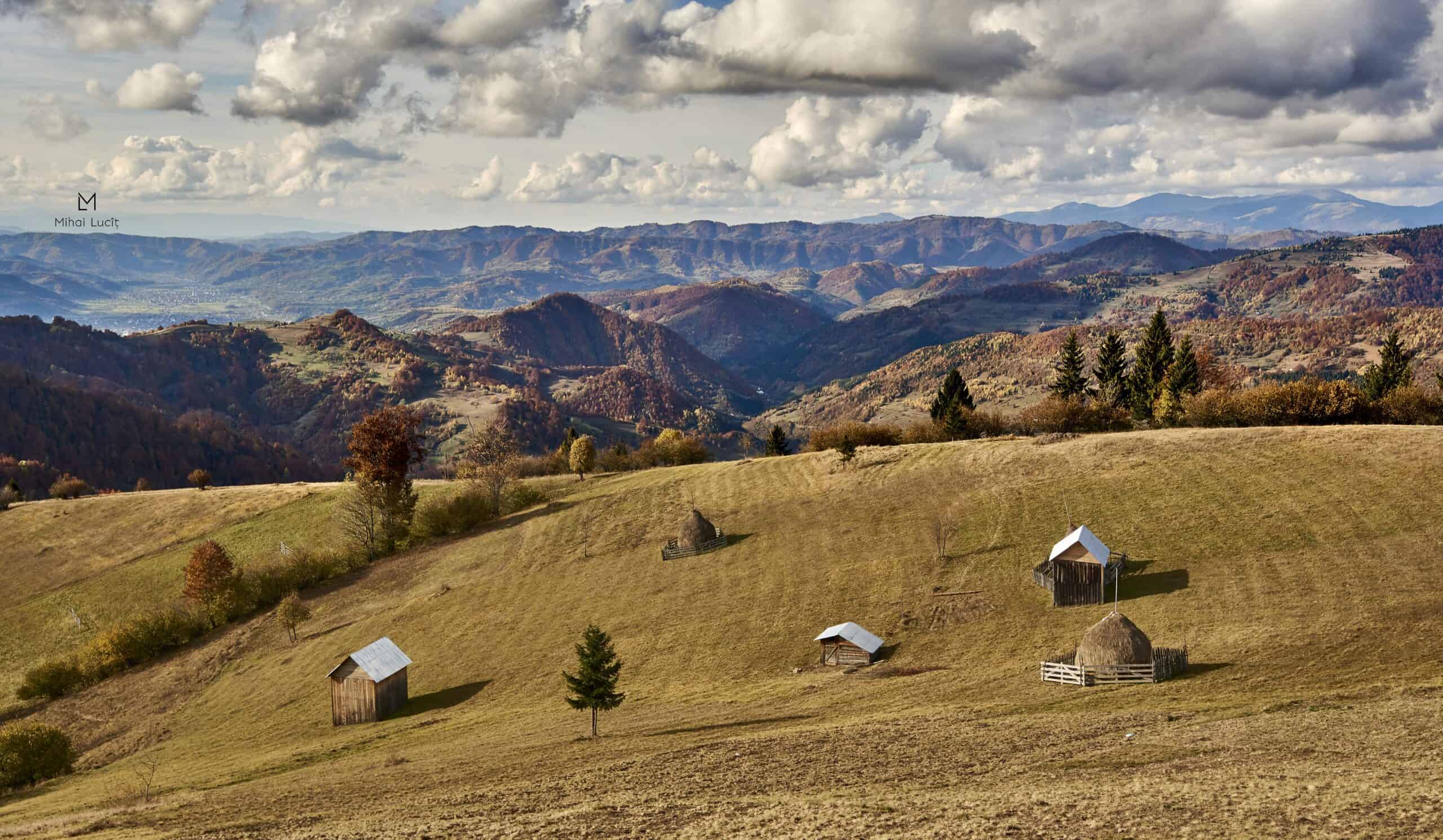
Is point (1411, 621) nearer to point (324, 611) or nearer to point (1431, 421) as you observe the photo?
point (1431, 421)

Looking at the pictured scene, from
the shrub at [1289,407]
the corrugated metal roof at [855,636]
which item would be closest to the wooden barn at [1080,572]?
the corrugated metal roof at [855,636]

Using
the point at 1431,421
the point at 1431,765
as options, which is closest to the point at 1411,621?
the point at 1431,765

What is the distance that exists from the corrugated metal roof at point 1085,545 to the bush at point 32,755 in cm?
7064

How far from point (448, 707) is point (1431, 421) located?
118 metres

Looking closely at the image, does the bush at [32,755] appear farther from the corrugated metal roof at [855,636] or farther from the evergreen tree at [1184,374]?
the evergreen tree at [1184,374]

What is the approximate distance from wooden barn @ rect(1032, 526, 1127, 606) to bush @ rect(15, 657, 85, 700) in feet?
294

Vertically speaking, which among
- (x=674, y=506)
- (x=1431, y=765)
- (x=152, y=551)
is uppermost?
(x=1431, y=765)

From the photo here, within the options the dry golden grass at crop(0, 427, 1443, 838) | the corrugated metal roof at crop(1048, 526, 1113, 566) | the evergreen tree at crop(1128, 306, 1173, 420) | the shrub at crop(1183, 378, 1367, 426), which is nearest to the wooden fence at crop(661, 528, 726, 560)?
the dry golden grass at crop(0, 427, 1443, 838)

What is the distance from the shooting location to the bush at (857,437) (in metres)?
121

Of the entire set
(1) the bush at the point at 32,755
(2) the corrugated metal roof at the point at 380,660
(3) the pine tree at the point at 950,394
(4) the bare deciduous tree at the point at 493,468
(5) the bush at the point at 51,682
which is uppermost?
(3) the pine tree at the point at 950,394

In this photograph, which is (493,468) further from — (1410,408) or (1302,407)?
(1410,408)

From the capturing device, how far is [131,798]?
140ft

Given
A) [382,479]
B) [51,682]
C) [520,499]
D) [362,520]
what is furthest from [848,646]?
[362,520]

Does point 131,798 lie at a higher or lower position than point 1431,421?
lower
